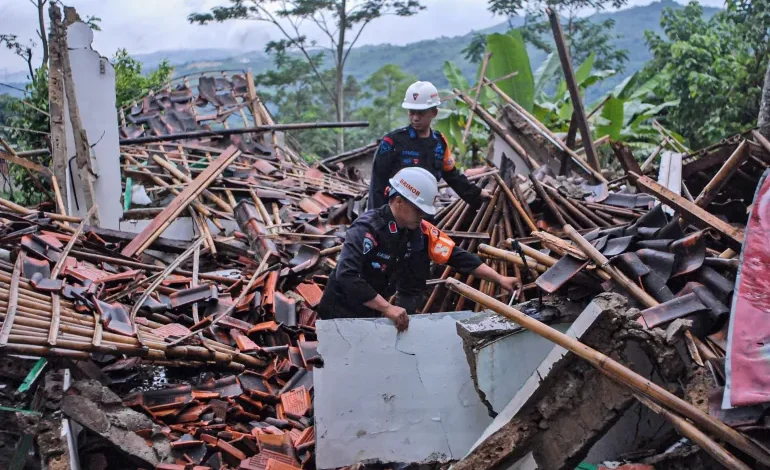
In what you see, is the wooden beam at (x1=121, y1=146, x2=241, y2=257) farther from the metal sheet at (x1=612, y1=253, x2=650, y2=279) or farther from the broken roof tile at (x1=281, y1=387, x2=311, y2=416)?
the metal sheet at (x1=612, y1=253, x2=650, y2=279)

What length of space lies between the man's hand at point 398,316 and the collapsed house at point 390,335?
104 millimetres

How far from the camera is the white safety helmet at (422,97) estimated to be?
5.79 metres

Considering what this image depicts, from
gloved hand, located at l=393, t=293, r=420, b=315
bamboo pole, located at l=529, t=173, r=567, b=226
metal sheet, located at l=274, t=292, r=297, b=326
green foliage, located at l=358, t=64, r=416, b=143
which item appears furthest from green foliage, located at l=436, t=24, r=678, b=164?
green foliage, located at l=358, t=64, r=416, b=143

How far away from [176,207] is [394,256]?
417 cm

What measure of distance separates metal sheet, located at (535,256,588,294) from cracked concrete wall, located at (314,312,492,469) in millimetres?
537

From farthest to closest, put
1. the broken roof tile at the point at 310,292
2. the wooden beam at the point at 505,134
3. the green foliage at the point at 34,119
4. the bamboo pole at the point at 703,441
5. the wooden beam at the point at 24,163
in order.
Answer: the green foliage at the point at 34,119 < the wooden beam at the point at 505,134 < the wooden beam at the point at 24,163 < the broken roof tile at the point at 310,292 < the bamboo pole at the point at 703,441

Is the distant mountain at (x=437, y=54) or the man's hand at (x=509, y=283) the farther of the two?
the distant mountain at (x=437, y=54)

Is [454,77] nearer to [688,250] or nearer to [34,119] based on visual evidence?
[34,119]

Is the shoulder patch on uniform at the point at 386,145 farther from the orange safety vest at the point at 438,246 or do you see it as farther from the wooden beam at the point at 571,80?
the wooden beam at the point at 571,80

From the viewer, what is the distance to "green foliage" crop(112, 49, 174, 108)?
535 inches

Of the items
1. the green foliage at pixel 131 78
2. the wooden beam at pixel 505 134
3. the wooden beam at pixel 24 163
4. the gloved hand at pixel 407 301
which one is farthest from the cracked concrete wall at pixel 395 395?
the green foliage at pixel 131 78

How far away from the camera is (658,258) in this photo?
4.55 meters

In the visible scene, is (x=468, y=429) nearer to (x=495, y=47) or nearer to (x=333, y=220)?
(x=333, y=220)

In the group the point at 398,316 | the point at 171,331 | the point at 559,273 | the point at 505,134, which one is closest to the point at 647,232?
the point at 559,273
